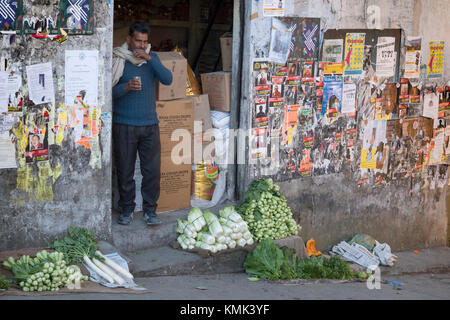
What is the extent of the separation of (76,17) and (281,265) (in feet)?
9.81

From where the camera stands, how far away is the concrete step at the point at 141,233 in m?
6.53

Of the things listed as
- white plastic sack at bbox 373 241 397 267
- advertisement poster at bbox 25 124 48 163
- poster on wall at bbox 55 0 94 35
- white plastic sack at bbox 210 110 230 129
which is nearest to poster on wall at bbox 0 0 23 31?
poster on wall at bbox 55 0 94 35

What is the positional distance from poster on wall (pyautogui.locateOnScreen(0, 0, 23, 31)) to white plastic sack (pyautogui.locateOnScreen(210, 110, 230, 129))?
252 centimetres

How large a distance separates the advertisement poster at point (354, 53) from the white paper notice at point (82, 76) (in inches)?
123

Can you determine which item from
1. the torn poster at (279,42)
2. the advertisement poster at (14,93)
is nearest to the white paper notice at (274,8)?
the torn poster at (279,42)

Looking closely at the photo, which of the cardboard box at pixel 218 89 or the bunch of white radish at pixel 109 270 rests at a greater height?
the cardboard box at pixel 218 89

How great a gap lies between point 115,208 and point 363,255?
294 centimetres

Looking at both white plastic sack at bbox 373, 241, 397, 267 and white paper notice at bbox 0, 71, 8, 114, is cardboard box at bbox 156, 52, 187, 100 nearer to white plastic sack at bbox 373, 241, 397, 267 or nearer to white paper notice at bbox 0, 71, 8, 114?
white paper notice at bbox 0, 71, 8, 114

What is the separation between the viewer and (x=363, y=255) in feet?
26.2

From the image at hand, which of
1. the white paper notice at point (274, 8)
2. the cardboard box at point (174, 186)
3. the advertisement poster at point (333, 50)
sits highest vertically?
the white paper notice at point (274, 8)

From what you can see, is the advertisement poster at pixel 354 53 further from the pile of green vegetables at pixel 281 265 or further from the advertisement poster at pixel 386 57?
the pile of green vegetables at pixel 281 265

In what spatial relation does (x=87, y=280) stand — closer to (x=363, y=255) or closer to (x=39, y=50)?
(x=39, y=50)

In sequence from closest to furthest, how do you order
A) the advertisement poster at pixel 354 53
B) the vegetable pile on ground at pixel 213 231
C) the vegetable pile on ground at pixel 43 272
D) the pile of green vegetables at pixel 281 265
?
1. the vegetable pile on ground at pixel 43 272
2. the pile of green vegetables at pixel 281 265
3. the vegetable pile on ground at pixel 213 231
4. the advertisement poster at pixel 354 53

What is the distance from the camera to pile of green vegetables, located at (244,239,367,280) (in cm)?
660
